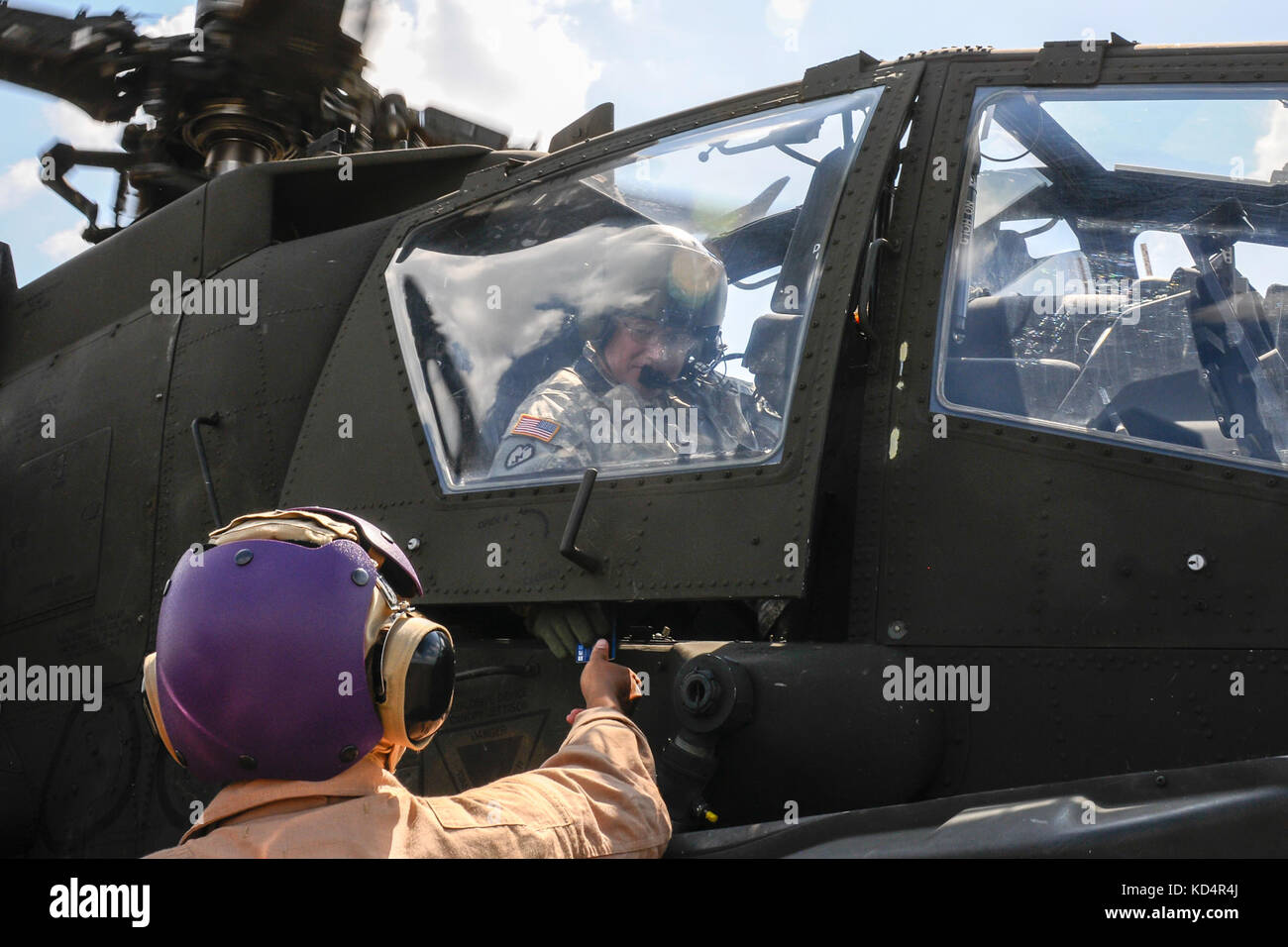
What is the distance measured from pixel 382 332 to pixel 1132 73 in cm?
203

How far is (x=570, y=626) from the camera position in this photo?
111 inches

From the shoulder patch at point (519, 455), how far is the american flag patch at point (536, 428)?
0.03 meters

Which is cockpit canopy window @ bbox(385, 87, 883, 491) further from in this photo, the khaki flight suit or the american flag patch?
the khaki flight suit

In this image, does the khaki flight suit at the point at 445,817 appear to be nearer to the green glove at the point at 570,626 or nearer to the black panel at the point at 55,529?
the green glove at the point at 570,626

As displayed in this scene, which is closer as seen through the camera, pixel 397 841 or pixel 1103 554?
pixel 397 841

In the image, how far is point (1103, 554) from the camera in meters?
2.37

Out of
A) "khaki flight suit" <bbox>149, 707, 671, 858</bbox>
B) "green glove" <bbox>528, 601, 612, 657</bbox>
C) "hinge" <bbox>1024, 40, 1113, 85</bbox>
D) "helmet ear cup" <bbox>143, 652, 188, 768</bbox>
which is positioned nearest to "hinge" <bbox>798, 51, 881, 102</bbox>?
"hinge" <bbox>1024, 40, 1113, 85</bbox>

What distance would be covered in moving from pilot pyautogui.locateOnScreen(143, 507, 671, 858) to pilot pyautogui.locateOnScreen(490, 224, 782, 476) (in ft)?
3.77

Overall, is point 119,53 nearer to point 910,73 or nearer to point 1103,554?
point 910,73

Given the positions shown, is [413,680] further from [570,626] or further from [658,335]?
[658,335]

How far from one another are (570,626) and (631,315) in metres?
0.79

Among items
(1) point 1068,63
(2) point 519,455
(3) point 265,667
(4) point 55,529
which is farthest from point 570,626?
(4) point 55,529

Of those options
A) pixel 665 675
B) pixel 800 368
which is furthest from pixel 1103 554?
pixel 665 675

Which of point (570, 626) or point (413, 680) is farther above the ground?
point (570, 626)
